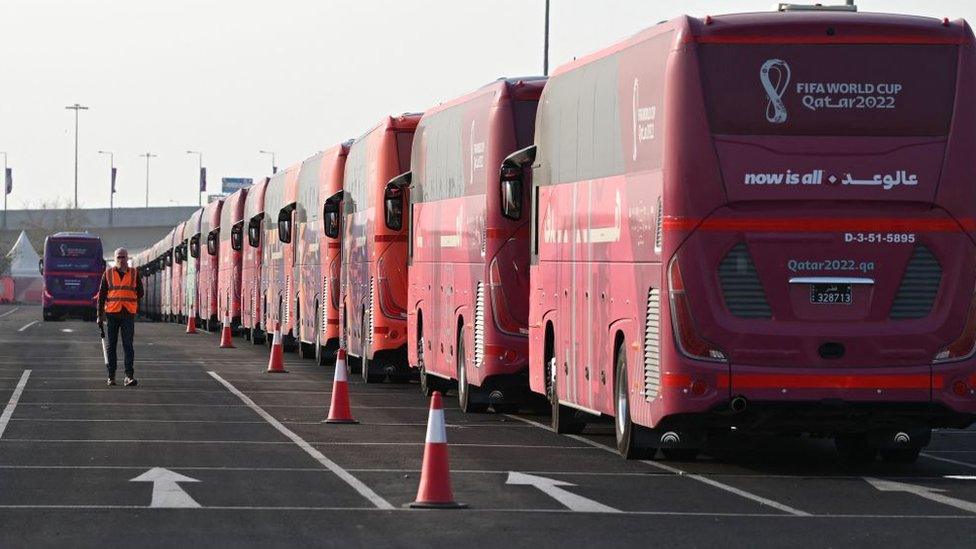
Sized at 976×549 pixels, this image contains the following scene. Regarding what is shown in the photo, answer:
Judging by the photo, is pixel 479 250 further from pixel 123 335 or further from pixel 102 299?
pixel 102 299

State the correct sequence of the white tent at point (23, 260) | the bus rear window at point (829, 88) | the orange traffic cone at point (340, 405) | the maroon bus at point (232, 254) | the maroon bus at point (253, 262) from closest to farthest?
1. the bus rear window at point (829, 88)
2. the orange traffic cone at point (340, 405)
3. the maroon bus at point (253, 262)
4. the maroon bus at point (232, 254)
5. the white tent at point (23, 260)

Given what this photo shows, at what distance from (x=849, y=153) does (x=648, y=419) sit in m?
2.53

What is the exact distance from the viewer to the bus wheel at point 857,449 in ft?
59.3

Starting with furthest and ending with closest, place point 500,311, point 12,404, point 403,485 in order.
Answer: point 12,404 → point 500,311 → point 403,485

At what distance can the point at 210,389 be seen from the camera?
28656 mm

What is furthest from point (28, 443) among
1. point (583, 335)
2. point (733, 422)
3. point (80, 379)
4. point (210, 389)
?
point (80, 379)

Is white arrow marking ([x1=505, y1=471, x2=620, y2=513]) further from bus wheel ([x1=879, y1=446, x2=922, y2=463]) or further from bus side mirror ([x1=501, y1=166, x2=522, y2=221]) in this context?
bus side mirror ([x1=501, y1=166, x2=522, y2=221])

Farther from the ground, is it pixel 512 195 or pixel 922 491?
pixel 512 195

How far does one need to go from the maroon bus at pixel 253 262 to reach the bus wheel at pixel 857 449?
30798mm

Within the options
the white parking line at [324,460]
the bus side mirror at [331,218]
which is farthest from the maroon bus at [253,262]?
the white parking line at [324,460]

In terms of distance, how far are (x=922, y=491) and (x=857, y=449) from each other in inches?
114

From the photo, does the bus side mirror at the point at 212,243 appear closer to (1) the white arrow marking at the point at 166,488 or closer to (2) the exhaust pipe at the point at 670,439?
(2) the exhaust pipe at the point at 670,439

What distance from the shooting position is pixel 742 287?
15992 mm

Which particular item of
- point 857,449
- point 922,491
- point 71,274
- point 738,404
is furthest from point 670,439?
point 71,274
